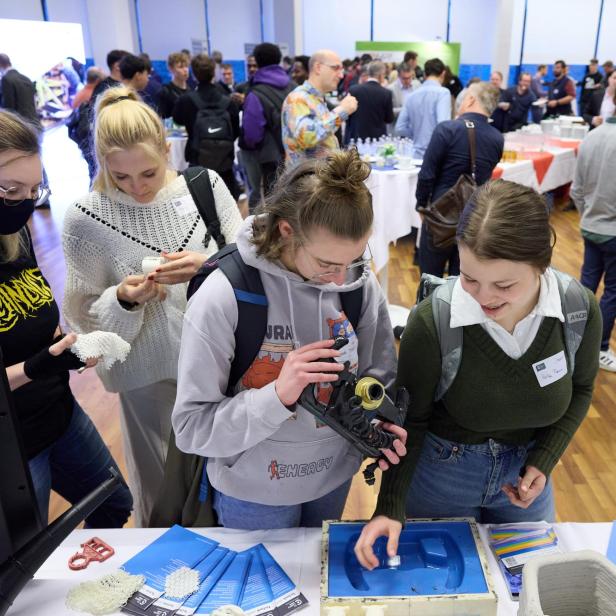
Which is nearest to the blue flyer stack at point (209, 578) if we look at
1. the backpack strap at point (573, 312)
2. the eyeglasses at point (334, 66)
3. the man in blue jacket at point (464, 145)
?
the backpack strap at point (573, 312)

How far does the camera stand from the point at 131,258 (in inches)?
59.9

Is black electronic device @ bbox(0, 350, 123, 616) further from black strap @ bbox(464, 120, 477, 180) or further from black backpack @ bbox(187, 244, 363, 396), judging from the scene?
black strap @ bbox(464, 120, 477, 180)

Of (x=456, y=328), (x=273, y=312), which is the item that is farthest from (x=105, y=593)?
(x=456, y=328)

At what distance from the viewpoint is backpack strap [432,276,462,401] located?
1095mm

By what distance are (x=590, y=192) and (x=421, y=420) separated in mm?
2570

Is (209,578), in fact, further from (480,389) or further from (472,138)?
(472,138)

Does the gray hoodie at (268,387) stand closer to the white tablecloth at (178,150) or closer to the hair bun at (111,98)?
the hair bun at (111,98)

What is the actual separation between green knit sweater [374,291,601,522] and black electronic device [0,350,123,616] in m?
0.57

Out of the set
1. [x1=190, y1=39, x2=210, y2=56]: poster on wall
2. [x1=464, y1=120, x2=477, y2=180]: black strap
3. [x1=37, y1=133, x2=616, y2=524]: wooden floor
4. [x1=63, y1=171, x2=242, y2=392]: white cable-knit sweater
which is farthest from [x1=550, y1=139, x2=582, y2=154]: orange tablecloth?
[x1=190, y1=39, x2=210, y2=56]: poster on wall

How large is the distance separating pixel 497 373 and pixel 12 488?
2.75 ft

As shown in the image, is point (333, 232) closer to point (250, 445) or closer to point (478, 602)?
point (250, 445)

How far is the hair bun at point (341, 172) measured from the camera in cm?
97

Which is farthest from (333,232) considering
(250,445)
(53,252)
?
(53,252)

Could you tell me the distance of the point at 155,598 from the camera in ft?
3.29
